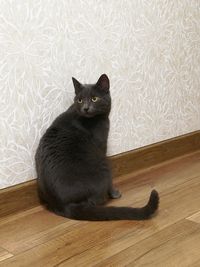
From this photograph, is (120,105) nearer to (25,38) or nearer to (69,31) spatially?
(69,31)

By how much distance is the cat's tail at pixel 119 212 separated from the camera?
125 cm

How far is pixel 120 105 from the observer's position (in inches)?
67.2

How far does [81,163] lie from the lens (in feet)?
4.43

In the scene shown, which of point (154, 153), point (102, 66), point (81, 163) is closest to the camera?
point (81, 163)

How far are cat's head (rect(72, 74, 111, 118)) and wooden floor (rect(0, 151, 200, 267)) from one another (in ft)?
1.17

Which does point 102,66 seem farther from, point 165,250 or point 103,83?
point 165,250

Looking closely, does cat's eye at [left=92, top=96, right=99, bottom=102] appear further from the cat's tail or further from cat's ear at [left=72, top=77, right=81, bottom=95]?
the cat's tail

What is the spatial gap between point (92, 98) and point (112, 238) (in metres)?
0.49

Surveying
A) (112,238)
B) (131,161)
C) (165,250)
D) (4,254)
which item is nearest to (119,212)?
(112,238)

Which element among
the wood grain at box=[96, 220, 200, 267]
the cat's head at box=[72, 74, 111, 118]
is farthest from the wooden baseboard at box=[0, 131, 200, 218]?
the wood grain at box=[96, 220, 200, 267]

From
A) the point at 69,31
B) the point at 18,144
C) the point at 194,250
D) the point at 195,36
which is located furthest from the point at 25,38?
the point at 195,36

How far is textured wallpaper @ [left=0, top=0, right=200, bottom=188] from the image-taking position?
4.40 feet

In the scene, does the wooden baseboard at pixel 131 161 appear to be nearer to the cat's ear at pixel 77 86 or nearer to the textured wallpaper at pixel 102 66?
the textured wallpaper at pixel 102 66

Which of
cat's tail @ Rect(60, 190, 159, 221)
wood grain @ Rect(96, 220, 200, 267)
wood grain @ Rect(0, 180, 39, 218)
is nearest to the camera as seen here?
wood grain @ Rect(96, 220, 200, 267)
